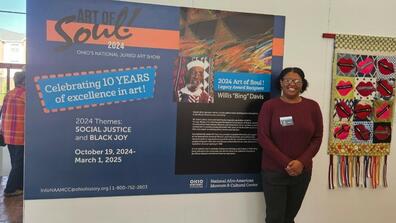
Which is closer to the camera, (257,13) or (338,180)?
(257,13)

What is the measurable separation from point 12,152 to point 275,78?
2.88 meters

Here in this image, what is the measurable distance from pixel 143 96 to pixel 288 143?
1049mm

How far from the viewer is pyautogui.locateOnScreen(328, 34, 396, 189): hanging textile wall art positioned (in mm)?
2730

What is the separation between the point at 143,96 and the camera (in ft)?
7.98

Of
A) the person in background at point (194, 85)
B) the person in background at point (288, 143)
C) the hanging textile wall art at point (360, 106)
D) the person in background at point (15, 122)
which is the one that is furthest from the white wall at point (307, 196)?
the person in background at point (15, 122)

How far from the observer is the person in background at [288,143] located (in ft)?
→ 7.63

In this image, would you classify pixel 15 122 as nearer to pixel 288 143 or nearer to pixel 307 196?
pixel 288 143

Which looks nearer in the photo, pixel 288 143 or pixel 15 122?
pixel 288 143

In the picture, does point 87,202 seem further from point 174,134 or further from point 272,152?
point 272,152

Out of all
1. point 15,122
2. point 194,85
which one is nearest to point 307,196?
point 194,85

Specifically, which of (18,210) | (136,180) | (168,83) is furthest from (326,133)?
(18,210)

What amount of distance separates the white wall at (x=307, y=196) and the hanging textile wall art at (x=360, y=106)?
7 centimetres

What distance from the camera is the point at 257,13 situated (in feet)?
8.51

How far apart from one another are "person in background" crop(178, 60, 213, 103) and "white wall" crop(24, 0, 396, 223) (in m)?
0.44
